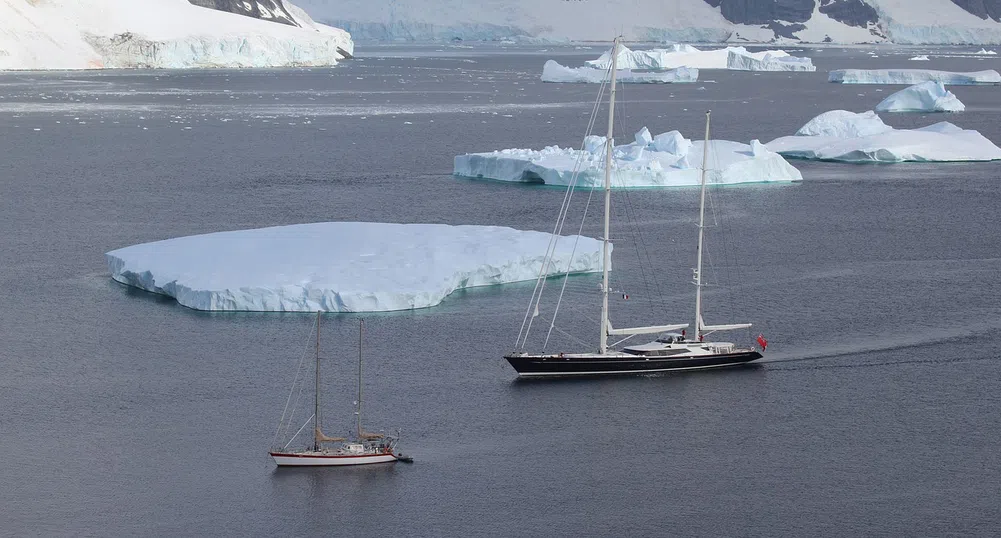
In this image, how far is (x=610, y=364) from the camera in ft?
88.4

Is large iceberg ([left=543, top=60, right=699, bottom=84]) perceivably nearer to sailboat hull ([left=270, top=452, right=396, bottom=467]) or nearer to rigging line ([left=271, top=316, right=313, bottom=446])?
rigging line ([left=271, top=316, right=313, bottom=446])

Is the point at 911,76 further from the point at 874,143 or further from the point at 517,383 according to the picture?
the point at 517,383

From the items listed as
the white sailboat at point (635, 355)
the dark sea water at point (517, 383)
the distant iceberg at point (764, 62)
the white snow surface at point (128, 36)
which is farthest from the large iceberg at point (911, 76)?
the white sailboat at point (635, 355)

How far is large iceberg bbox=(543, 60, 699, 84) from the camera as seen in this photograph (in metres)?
108

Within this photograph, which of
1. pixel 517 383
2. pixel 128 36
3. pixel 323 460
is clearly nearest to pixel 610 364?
pixel 517 383

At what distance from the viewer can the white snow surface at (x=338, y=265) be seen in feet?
99.9

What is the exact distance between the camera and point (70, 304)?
3183 centimetres

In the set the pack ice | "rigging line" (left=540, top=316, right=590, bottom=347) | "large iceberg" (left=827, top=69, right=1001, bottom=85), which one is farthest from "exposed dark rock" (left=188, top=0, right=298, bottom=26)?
"rigging line" (left=540, top=316, right=590, bottom=347)

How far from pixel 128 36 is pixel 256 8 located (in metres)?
17.9

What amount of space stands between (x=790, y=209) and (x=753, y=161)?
16.5 ft

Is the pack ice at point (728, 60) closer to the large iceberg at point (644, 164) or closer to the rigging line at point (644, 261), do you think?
the large iceberg at point (644, 164)

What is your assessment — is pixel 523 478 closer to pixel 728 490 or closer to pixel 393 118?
pixel 728 490

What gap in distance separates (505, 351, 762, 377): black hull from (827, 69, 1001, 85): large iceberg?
77.9 m

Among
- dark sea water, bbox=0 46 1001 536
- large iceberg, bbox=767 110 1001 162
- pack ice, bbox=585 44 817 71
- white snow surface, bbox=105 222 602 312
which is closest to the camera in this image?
dark sea water, bbox=0 46 1001 536
